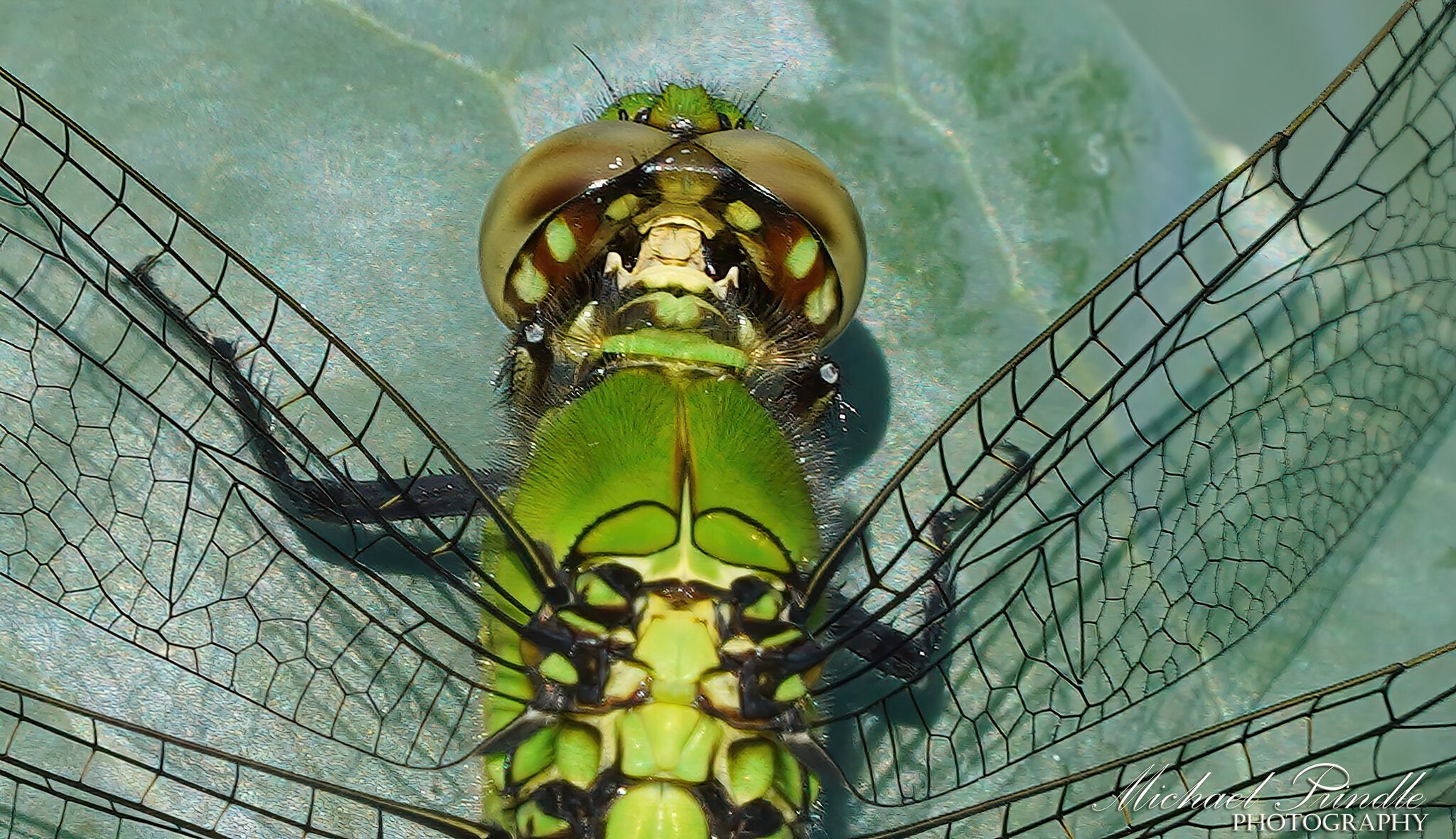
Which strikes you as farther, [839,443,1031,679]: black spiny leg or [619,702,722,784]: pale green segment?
[839,443,1031,679]: black spiny leg

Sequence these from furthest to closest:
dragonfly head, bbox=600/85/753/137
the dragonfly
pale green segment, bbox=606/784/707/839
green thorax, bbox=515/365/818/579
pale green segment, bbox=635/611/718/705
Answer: dragonfly head, bbox=600/85/753/137 → the dragonfly → green thorax, bbox=515/365/818/579 → pale green segment, bbox=635/611/718/705 → pale green segment, bbox=606/784/707/839

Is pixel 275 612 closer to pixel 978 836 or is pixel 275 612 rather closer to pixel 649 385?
pixel 649 385

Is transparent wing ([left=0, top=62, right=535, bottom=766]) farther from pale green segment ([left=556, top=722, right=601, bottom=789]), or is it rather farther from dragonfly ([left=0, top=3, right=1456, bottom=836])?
pale green segment ([left=556, top=722, right=601, bottom=789])

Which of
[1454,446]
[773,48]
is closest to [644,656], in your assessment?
[773,48]

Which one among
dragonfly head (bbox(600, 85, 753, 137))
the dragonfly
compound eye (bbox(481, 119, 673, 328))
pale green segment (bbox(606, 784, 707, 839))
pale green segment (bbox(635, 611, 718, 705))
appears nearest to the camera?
pale green segment (bbox(606, 784, 707, 839))

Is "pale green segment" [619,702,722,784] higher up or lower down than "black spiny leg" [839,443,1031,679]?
lower down

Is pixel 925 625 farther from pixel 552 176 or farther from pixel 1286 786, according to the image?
pixel 552 176

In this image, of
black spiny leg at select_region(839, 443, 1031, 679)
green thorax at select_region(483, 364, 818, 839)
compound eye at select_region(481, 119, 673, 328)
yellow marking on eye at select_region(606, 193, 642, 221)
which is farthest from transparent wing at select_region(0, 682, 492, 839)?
yellow marking on eye at select_region(606, 193, 642, 221)
